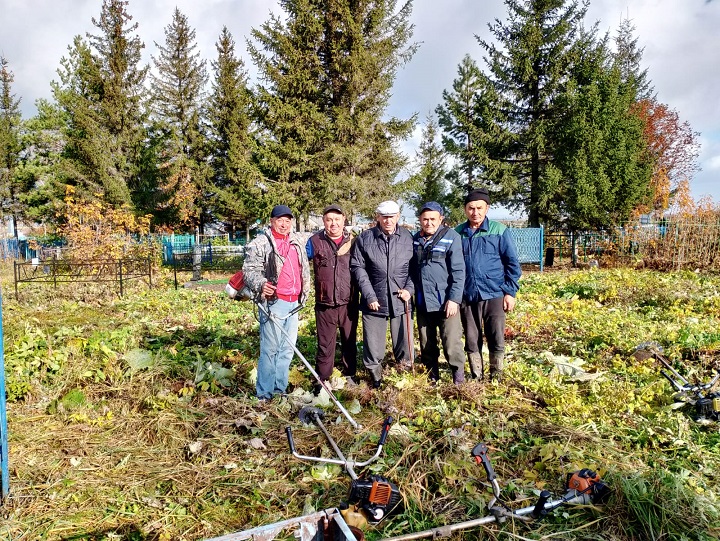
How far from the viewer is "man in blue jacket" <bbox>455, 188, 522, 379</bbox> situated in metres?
4.62

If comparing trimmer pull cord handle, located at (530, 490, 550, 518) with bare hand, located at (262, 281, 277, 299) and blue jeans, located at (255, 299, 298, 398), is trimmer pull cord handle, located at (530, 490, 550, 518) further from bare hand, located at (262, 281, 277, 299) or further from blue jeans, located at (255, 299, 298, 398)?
bare hand, located at (262, 281, 277, 299)

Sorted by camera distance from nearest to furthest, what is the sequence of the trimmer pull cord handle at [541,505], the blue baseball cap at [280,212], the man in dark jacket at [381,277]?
the trimmer pull cord handle at [541,505] < the blue baseball cap at [280,212] < the man in dark jacket at [381,277]

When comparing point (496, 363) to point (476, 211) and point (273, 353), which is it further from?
point (273, 353)

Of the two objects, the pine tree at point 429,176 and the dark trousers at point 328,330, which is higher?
the pine tree at point 429,176

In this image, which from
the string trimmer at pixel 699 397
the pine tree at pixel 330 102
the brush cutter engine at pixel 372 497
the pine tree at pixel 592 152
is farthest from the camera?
the pine tree at pixel 592 152

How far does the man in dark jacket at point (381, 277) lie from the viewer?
4.67m

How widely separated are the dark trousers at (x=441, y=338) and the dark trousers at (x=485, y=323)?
144mm

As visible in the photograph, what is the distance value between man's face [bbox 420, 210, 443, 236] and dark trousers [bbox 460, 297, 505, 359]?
0.82 metres

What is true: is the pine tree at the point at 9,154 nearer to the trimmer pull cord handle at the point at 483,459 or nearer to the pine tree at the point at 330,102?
the pine tree at the point at 330,102

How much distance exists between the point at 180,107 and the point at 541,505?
1093 inches

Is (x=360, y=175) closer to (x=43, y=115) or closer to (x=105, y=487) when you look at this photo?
(x=105, y=487)

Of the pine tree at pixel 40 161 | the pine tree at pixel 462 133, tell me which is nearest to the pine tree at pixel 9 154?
the pine tree at pixel 40 161

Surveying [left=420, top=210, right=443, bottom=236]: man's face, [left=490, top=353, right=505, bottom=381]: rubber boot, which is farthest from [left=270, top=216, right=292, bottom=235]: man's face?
[left=490, top=353, right=505, bottom=381]: rubber boot

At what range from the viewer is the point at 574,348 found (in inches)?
226
